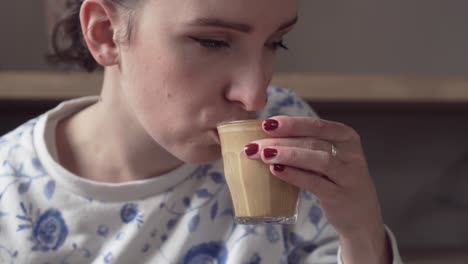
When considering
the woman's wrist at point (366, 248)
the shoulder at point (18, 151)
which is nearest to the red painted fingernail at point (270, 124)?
the woman's wrist at point (366, 248)

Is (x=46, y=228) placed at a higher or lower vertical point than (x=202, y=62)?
lower

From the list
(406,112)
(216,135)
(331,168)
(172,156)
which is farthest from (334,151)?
(406,112)

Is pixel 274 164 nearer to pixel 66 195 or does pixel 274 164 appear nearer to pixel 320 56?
pixel 66 195

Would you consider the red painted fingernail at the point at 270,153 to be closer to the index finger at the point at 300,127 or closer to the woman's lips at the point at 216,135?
the index finger at the point at 300,127

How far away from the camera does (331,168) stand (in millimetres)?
866

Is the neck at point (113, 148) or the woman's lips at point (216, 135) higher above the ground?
the woman's lips at point (216, 135)

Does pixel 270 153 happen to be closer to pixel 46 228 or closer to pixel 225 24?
pixel 225 24

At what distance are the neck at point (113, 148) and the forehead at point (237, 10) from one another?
12.2 inches

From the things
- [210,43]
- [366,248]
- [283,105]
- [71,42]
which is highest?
[210,43]

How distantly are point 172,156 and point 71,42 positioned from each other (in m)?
0.35

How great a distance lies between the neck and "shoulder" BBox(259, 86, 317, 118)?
233 mm

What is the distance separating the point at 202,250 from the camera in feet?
3.99

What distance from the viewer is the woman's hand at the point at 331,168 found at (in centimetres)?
82

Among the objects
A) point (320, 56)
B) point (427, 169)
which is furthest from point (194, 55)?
point (427, 169)
